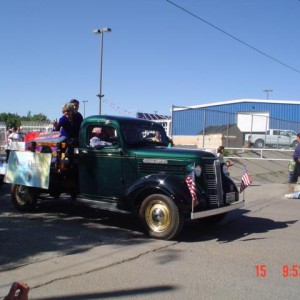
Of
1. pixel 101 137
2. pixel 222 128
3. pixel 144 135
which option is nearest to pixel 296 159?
pixel 222 128

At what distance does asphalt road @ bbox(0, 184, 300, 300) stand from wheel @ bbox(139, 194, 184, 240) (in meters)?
0.18

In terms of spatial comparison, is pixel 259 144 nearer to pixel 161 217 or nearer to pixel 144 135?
pixel 144 135

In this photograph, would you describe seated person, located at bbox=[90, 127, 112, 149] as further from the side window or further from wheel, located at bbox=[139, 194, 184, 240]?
wheel, located at bbox=[139, 194, 184, 240]

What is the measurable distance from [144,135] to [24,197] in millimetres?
A: 3024

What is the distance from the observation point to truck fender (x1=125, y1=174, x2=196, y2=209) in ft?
23.1

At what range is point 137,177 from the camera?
7840mm

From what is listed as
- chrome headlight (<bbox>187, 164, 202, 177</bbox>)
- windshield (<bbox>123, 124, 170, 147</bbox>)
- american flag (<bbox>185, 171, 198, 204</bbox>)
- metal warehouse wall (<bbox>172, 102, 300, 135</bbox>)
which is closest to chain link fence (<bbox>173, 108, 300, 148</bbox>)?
metal warehouse wall (<bbox>172, 102, 300, 135</bbox>)

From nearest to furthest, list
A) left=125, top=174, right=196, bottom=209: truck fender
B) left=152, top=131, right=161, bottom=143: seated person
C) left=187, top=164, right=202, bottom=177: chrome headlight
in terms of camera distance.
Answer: left=125, top=174, right=196, bottom=209: truck fender < left=187, top=164, right=202, bottom=177: chrome headlight < left=152, top=131, right=161, bottom=143: seated person

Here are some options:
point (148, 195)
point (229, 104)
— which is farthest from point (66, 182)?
point (229, 104)

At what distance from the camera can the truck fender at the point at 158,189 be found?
705 centimetres

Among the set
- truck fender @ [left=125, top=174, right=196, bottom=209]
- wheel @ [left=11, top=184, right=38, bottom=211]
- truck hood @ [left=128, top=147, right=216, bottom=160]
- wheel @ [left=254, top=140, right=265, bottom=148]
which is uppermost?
wheel @ [left=254, top=140, right=265, bottom=148]

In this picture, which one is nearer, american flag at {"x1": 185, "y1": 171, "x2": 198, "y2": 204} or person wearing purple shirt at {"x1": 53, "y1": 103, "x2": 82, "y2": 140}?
american flag at {"x1": 185, "y1": 171, "x2": 198, "y2": 204}
